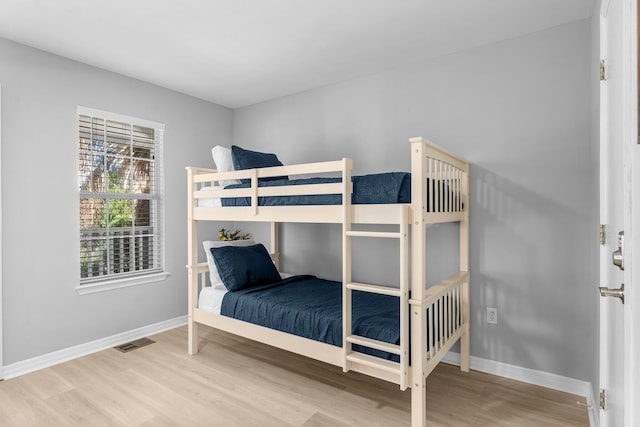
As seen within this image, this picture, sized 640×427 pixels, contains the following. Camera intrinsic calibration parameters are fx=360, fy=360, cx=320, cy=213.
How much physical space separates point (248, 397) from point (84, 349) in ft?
5.45

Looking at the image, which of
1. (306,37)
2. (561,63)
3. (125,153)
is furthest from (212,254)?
(561,63)

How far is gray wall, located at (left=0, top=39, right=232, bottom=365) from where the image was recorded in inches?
104

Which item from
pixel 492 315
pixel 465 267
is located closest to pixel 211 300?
pixel 465 267

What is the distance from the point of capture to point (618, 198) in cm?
126

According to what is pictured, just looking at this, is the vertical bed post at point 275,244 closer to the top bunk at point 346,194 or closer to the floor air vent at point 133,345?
the top bunk at point 346,194

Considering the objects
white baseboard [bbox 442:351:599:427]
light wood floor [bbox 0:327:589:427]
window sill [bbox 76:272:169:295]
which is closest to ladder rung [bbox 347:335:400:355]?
light wood floor [bbox 0:327:589:427]

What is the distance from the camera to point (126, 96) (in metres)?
3.34

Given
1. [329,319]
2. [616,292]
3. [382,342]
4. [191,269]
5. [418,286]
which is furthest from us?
[191,269]

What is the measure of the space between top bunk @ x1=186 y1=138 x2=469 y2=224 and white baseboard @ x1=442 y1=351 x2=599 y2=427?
1.12 m

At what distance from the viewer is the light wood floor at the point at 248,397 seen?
2.09 metres

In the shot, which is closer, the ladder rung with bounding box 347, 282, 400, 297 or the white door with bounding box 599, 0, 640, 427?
the white door with bounding box 599, 0, 640, 427

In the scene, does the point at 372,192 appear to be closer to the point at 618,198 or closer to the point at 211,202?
the point at 618,198

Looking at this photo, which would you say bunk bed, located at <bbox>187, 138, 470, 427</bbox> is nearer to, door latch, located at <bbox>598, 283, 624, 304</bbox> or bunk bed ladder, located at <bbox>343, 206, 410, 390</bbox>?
bunk bed ladder, located at <bbox>343, 206, 410, 390</bbox>

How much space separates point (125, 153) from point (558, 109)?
360 centimetres
